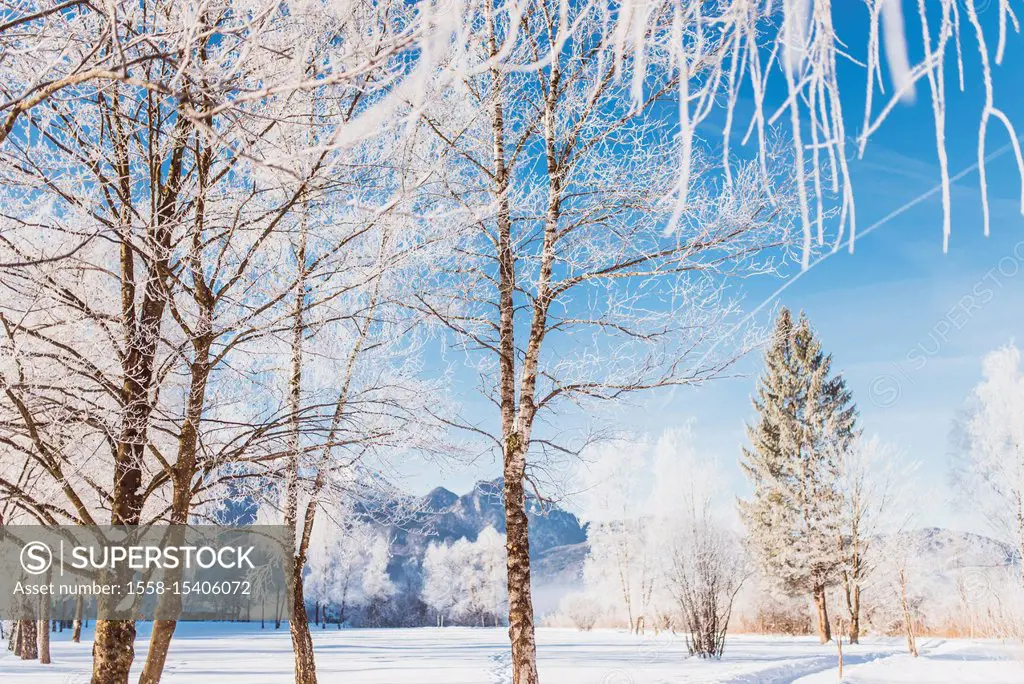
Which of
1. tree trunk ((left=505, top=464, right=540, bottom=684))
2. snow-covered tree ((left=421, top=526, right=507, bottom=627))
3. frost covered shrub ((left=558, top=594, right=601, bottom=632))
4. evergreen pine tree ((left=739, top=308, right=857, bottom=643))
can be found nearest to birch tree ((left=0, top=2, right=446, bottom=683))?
tree trunk ((left=505, top=464, right=540, bottom=684))

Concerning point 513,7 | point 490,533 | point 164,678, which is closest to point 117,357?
point 513,7

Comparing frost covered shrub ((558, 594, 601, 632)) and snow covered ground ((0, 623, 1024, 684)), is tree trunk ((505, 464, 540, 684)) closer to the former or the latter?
snow covered ground ((0, 623, 1024, 684))

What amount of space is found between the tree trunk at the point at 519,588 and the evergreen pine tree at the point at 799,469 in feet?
58.5

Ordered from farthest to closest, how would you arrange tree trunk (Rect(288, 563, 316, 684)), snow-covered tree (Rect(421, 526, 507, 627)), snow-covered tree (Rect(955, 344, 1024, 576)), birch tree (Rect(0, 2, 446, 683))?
1. snow-covered tree (Rect(421, 526, 507, 627))
2. snow-covered tree (Rect(955, 344, 1024, 576))
3. tree trunk (Rect(288, 563, 316, 684))
4. birch tree (Rect(0, 2, 446, 683))

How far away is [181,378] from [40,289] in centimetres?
194

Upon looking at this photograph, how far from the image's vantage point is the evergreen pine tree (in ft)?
69.6

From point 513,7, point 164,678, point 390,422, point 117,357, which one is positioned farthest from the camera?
point 164,678

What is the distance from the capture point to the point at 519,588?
5.11 m

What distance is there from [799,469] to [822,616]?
15.8ft

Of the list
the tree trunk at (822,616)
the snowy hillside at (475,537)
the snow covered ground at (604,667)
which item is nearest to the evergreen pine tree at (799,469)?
the tree trunk at (822,616)

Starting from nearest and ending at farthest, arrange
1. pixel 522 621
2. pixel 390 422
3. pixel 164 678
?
1. pixel 522 621
2. pixel 390 422
3. pixel 164 678

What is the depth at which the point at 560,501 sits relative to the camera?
5.88 meters

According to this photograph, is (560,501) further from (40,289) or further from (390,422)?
(40,289)

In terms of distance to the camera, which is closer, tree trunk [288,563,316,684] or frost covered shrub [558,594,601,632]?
tree trunk [288,563,316,684]
